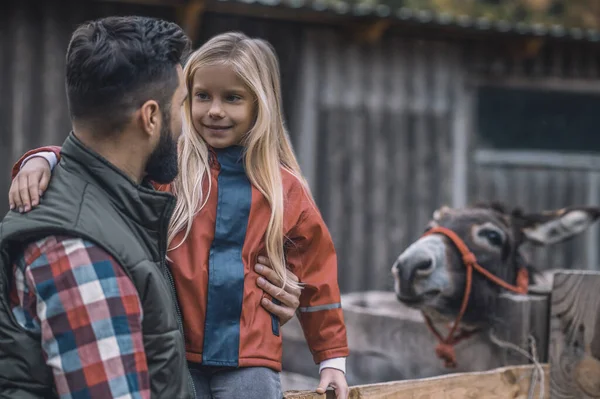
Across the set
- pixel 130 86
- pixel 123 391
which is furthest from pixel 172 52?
pixel 123 391

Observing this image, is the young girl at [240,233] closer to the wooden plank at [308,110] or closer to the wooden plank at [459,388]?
the wooden plank at [459,388]

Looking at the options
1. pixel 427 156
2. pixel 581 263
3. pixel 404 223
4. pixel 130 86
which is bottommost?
pixel 581 263

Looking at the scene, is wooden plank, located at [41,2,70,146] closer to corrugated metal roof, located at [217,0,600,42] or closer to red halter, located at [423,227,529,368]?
corrugated metal roof, located at [217,0,600,42]

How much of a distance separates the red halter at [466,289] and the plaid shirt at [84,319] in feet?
5.87

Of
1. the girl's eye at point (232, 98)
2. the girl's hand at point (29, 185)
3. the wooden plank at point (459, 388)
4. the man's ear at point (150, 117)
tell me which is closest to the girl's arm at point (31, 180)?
the girl's hand at point (29, 185)

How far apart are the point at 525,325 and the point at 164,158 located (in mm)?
1604

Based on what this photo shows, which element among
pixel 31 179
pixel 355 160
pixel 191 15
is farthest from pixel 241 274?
pixel 355 160

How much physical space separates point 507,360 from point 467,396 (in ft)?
1.62

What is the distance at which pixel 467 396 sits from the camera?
235 cm

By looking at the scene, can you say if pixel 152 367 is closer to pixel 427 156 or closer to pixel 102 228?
pixel 102 228

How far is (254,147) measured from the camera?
2113 mm

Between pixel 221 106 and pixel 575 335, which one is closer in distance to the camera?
pixel 221 106

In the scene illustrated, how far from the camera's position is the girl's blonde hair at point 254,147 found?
200cm

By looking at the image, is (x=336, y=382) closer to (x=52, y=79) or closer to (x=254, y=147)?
(x=254, y=147)
